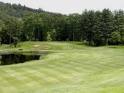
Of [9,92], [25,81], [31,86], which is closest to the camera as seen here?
[9,92]

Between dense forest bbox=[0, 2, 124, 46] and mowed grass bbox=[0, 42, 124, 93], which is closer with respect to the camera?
mowed grass bbox=[0, 42, 124, 93]

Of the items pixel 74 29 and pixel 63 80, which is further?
pixel 74 29

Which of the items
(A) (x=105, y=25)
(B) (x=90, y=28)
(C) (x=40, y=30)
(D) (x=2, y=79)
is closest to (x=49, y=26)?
(C) (x=40, y=30)

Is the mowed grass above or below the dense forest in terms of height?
below

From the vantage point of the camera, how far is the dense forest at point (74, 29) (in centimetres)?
14550

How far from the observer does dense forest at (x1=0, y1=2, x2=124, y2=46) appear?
14550 cm

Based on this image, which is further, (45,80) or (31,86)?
(45,80)

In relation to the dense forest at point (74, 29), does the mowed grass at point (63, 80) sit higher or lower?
lower

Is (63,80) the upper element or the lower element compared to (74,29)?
lower

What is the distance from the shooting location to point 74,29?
604 feet

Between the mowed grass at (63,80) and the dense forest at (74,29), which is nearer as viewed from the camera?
the mowed grass at (63,80)

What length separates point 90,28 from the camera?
15762 centimetres

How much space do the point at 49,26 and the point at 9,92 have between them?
544 feet

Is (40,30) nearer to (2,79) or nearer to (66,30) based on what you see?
(66,30)
